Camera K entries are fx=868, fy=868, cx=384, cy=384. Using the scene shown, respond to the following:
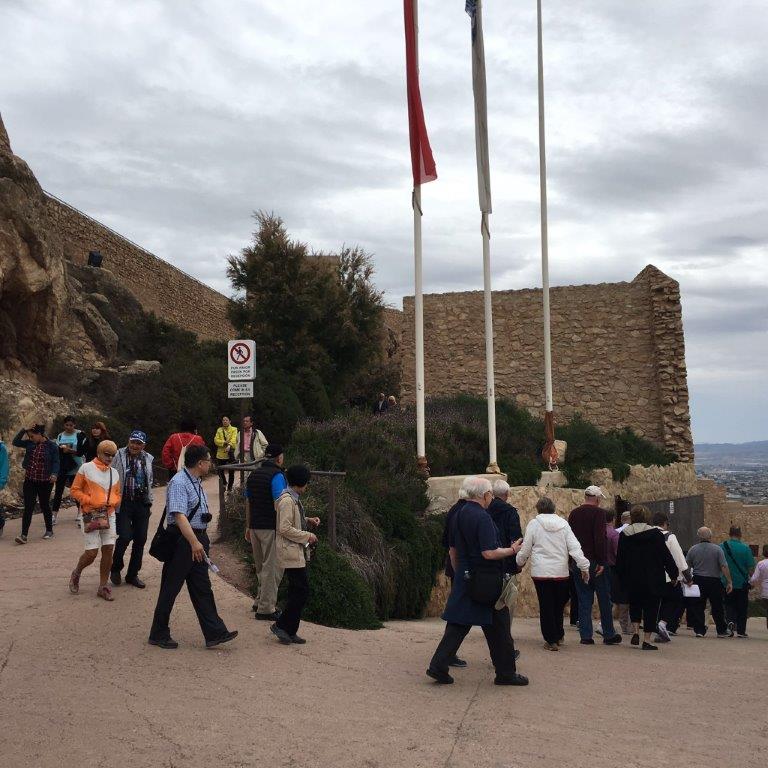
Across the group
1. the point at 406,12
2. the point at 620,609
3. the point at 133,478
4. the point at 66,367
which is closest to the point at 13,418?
the point at 66,367

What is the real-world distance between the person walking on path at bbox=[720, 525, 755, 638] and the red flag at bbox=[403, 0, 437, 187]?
24.2 ft

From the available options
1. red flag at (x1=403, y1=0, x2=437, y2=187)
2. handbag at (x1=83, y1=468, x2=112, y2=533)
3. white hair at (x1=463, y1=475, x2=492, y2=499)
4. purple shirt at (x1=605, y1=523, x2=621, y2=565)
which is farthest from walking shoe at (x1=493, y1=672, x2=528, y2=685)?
red flag at (x1=403, y1=0, x2=437, y2=187)

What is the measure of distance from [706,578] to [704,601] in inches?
14.1

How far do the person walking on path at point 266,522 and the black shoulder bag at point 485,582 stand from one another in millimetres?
2206

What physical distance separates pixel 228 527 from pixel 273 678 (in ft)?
17.5

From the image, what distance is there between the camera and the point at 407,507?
1259 centimetres

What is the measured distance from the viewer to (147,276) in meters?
35.4

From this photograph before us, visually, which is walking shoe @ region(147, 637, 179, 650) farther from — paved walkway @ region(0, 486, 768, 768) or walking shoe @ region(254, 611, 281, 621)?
walking shoe @ region(254, 611, 281, 621)

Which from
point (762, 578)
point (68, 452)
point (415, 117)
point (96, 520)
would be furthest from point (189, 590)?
point (415, 117)

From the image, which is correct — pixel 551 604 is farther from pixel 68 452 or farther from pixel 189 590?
pixel 68 452

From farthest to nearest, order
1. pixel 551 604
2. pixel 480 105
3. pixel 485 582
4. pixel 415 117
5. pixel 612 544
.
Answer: pixel 480 105 → pixel 415 117 → pixel 612 544 → pixel 551 604 → pixel 485 582

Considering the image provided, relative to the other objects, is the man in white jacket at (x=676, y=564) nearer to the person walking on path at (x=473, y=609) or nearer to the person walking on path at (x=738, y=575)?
the person walking on path at (x=738, y=575)

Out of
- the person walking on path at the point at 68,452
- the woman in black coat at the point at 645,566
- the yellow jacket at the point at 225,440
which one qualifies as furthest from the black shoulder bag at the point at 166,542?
the yellow jacket at the point at 225,440

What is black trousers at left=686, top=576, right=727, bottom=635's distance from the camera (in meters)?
11.6
